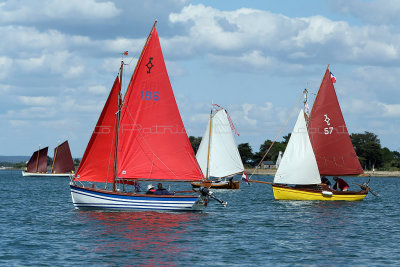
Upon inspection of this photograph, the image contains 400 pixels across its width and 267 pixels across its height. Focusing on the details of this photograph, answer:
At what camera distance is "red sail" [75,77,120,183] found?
43406 millimetres

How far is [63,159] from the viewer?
160500 mm

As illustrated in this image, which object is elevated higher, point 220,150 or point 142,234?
point 220,150

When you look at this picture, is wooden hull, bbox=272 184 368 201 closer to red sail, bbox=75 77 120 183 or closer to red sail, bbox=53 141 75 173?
red sail, bbox=75 77 120 183

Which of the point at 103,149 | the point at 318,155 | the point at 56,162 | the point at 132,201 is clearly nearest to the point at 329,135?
the point at 318,155

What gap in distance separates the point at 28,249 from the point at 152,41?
17575 millimetres

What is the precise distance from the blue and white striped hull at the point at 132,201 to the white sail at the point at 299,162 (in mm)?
17058

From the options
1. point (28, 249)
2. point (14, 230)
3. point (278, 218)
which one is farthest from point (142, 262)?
point (278, 218)

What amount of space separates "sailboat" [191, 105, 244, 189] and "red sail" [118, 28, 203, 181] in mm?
44286

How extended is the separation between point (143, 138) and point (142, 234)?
10.6 metres

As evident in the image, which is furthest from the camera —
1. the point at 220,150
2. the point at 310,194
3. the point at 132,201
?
the point at 220,150

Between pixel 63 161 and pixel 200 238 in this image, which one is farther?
pixel 63 161

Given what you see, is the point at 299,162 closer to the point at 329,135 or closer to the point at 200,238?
the point at 329,135

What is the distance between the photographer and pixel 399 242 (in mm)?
34344

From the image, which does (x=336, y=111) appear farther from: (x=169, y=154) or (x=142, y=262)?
(x=142, y=262)
